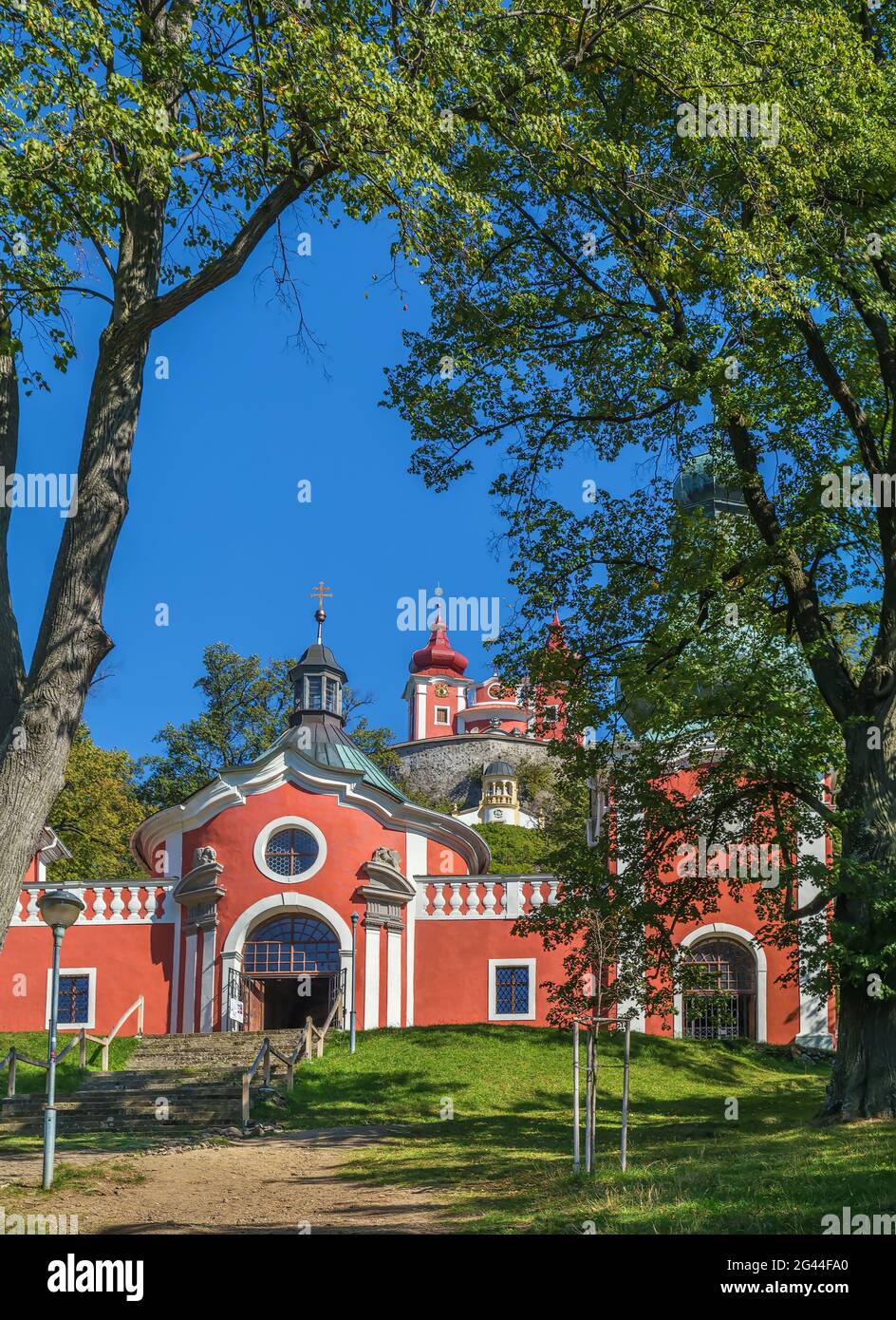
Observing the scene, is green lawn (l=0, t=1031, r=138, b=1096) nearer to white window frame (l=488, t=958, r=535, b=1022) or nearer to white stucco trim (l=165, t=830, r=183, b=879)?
white stucco trim (l=165, t=830, r=183, b=879)

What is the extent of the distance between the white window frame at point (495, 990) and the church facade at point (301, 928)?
0.09 ft

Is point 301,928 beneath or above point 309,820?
beneath

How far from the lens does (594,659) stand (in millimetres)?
17281

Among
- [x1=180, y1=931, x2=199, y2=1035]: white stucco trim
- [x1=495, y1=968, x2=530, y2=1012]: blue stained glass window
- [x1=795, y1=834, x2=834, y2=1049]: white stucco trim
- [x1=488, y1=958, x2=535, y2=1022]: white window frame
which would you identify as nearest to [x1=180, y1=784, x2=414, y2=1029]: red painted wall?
[x1=180, y1=931, x2=199, y2=1035]: white stucco trim

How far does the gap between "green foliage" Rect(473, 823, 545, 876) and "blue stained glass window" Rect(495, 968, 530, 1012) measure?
19.9m

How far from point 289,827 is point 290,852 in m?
0.50

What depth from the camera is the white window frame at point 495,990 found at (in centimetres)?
2775

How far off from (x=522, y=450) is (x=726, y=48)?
18.1 feet

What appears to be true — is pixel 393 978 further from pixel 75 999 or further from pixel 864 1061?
pixel 864 1061

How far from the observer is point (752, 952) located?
26.6 m

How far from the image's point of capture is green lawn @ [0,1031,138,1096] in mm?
21531

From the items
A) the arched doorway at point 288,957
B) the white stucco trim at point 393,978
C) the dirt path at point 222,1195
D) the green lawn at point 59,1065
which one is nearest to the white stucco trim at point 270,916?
A: the arched doorway at point 288,957

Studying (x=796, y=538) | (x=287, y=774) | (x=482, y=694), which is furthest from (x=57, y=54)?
(x=482, y=694)

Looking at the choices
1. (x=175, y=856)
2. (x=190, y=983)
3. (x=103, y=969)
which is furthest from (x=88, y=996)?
(x=175, y=856)
